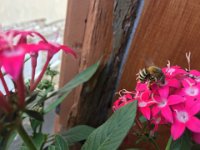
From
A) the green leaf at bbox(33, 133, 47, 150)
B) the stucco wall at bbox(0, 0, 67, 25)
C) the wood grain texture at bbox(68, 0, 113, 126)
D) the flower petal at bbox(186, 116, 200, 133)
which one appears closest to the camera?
the flower petal at bbox(186, 116, 200, 133)

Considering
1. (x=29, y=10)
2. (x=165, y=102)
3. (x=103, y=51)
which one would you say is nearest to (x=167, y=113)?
(x=165, y=102)

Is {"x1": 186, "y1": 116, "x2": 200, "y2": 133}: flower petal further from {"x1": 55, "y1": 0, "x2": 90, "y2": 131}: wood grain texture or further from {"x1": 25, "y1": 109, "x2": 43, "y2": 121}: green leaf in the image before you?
{"x1": 55, "y1": 0, "x2": 90, "y2": 131}: wood grain texture

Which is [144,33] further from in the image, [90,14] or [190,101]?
[190,101]

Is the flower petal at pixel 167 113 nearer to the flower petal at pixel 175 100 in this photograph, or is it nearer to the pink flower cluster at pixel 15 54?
the flower petal at pixel 175 100

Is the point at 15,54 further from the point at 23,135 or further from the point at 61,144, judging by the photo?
the point at 61,144

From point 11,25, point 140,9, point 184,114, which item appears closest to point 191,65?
point 140,9

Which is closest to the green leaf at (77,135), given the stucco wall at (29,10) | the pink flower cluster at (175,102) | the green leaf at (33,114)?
the pink flower cluster at (175,102)

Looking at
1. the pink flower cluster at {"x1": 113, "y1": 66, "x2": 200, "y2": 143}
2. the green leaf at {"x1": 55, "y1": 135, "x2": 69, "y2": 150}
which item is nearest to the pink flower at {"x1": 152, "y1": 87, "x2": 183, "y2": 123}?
the pink flower cluster at {"x1": 113, "y1": 66, "x2": 200, "y2": 143}
